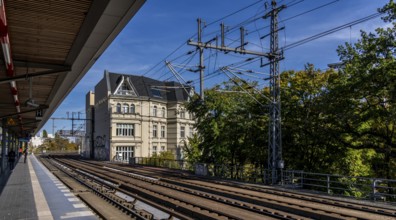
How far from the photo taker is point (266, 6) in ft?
73.0

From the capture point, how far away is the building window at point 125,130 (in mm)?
59203

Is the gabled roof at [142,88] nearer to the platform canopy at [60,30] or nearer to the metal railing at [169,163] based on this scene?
the metal railing at [169,163]

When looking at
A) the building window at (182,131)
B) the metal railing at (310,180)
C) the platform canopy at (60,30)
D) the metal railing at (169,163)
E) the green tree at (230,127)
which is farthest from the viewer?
the building window at (182,131)

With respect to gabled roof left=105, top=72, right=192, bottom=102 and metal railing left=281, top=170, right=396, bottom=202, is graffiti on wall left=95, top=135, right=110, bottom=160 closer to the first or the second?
gabled roof left=105, top=72, right=192, bottom=102

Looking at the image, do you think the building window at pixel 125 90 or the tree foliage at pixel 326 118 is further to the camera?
the building window at pixel 125 90

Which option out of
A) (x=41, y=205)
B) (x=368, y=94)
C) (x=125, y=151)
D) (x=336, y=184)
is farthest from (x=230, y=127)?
(x=125, y=151)

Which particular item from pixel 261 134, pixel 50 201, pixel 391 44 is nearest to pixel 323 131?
pixel 261 134

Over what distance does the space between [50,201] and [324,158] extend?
20150mm

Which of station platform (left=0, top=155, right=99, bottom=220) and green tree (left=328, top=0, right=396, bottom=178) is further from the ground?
green tree (left=328, top=0, right=396, bottom=178)

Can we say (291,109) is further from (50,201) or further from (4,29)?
(4,29)

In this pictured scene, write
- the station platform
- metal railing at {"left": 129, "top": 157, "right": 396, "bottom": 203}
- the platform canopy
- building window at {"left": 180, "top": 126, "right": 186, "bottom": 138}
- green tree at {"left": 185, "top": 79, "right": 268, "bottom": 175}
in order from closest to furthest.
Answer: the platform canopy
the station platform
metal railing at {"left": 129, "top": 157, "right": 396, "bottom": 203}
green tree at {"left": 185, "top": 79, "right": 268, "bottom": 175}
building window at {"left": 180, "top": 126, "right": 186, "bottom": 138}

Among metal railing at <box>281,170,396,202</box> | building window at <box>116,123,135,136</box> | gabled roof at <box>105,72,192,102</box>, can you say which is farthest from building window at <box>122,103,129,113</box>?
metal railing at <box>281,170,396,202</box>

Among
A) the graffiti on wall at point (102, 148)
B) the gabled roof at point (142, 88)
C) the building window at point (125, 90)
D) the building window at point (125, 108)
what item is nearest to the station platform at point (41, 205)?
the building window at point (125, 108)

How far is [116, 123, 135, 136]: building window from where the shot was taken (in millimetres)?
59203
